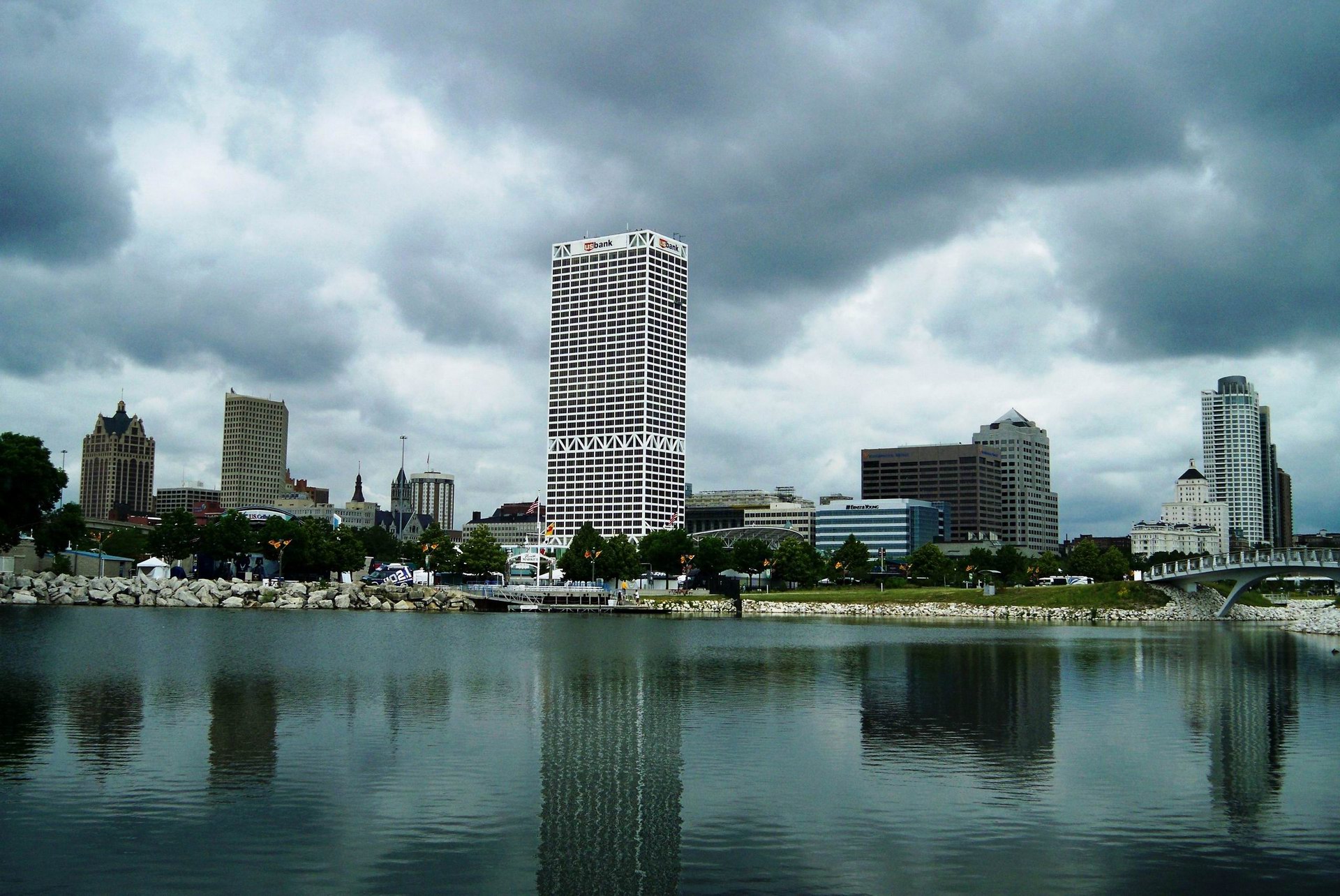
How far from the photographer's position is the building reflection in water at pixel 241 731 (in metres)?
32.6

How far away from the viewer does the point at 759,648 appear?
3563 inches

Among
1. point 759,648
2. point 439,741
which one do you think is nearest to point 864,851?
point 439,741

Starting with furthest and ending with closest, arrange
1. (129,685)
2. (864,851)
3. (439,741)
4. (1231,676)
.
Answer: (1231,676) → (129,685) → (439,741) → (864,851)

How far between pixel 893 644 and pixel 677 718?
5376cm

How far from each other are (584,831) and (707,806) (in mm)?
4005

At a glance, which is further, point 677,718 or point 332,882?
point 677,718

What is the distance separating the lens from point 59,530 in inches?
6260

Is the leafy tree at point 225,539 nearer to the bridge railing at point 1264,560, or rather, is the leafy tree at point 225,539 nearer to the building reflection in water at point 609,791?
the bridge railing at point 1264,560

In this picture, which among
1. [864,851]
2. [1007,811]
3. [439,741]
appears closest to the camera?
[864,851]

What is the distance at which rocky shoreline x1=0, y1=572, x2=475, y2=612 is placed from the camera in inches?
5704

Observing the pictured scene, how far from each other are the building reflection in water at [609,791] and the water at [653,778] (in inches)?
4.9

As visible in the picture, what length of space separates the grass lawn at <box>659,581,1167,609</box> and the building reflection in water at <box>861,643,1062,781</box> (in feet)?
308

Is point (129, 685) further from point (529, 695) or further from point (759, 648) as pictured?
point (759, 648)

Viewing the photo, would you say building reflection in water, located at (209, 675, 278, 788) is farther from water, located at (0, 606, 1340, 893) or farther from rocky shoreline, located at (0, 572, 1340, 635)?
rocky shoreline, located at (0, 572, 1340, 635)
